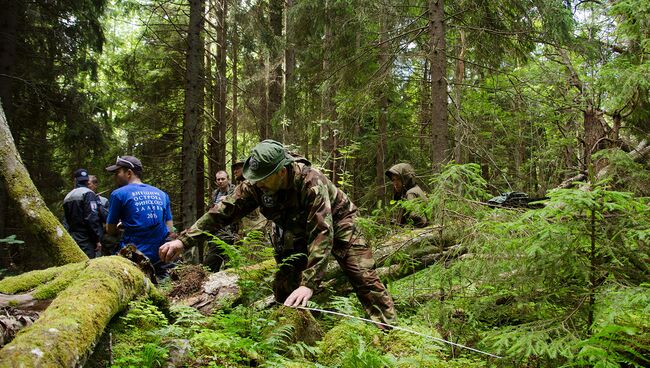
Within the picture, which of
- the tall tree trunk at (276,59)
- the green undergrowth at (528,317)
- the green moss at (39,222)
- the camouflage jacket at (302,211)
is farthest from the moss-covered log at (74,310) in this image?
the tall tree trunk at (276,59)

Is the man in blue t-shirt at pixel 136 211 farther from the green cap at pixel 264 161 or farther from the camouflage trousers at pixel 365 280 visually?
the green cap at pixel 264 161

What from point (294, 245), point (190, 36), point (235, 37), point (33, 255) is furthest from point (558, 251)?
point (33, 255)

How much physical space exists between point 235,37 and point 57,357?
12.2m

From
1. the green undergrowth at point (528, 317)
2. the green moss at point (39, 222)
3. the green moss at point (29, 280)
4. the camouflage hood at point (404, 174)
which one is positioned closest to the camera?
the green undergrowth at point (528, 317)

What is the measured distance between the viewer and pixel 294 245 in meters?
4.68

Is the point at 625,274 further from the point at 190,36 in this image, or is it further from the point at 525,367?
the point at 190,36

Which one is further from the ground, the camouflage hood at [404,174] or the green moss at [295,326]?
the camouflage hood at [404,174]

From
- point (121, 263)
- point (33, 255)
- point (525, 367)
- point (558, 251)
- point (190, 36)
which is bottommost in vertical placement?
point (33, 255)

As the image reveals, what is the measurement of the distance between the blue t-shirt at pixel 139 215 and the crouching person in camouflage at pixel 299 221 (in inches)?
76.4

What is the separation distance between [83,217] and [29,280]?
448 centimetres

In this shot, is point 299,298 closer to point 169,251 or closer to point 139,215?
point 169,251

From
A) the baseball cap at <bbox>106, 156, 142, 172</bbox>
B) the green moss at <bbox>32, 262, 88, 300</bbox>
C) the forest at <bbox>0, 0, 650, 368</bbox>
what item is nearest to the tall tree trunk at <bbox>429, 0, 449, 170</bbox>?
the forest at <bbox>0, 0, 650, 368</bbox>

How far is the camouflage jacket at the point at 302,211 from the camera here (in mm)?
4043

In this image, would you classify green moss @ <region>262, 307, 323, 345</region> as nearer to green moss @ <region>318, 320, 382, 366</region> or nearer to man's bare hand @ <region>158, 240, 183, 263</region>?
green moss @ <region>318, 320, 382, 366</region>
